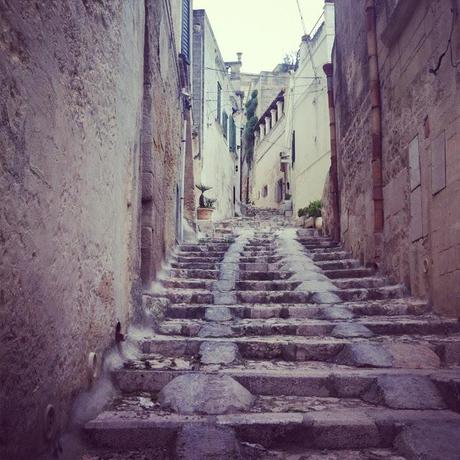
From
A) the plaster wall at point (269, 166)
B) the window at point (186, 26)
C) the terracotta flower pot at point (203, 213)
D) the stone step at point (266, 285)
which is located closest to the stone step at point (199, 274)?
the stone step at point (266, 285)

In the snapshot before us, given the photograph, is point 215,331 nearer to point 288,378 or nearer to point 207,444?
point 288,378

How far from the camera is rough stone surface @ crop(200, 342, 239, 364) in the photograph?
3.38 metres

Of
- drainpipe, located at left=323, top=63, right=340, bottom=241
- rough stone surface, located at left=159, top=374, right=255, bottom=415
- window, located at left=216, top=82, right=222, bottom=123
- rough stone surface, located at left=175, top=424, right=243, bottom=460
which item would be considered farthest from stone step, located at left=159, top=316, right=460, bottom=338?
window, located at left=216, top=82, right=222, bottom=123

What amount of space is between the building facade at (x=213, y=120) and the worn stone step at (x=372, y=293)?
25.6ft

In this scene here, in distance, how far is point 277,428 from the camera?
2361 mm

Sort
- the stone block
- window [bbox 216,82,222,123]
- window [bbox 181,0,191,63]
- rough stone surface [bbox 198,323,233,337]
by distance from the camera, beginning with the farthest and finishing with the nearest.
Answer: window [bbox 216,82,222,123] → window [bbox 181,0,191,63] → the stone block → rough stone surface [bbox 198,323,233,337]

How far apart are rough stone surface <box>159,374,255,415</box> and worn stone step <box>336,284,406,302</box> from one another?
2.65 meters

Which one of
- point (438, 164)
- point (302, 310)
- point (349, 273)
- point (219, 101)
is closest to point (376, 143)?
point (349, 273)

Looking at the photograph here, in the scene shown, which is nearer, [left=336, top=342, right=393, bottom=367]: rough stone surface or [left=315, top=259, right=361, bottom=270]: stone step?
[left=336, top=342, right=393, bottom=367]: rough stone surface

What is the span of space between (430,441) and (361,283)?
363cm

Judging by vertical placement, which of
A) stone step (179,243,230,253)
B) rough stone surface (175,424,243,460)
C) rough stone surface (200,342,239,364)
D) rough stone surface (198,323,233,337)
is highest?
stone step (179,243,230,253)

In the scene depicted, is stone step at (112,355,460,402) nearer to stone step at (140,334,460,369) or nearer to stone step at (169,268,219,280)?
stone step at (140,334,460,369)

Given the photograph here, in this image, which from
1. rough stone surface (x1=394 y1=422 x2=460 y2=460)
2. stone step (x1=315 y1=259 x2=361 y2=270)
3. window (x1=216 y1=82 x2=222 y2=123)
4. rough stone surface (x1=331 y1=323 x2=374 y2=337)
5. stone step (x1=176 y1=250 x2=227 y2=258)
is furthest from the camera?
window (x1=216 y1=82 x2=222 y2=123)

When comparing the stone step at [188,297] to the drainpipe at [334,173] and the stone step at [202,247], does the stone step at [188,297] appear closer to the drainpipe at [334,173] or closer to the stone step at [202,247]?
the stone step at [202,247]
